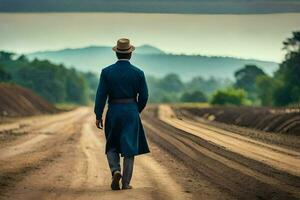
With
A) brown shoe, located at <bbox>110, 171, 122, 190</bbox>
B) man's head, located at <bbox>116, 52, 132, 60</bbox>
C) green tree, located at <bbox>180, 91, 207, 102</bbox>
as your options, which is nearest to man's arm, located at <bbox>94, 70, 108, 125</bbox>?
man's head, located at <bbox>116, 52, 132, 60</bbox>

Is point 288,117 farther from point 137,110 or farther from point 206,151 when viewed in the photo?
point 137,110

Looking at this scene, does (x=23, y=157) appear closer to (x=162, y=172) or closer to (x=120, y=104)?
(x=162, y=172)

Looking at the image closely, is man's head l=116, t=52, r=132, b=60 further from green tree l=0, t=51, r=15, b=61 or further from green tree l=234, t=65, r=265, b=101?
green tree l=234, t=65, r=265, b=101

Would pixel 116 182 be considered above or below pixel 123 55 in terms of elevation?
below

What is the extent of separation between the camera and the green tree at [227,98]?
127m

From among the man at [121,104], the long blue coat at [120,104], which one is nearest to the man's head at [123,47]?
the man at [121,104]

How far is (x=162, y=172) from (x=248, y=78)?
175 m

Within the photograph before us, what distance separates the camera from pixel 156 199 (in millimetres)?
10938

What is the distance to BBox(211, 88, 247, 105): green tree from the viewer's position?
417 feet

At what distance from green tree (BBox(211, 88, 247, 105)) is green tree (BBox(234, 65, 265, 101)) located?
163 ft

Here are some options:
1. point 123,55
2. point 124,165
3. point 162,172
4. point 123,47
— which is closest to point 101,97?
point 123,55

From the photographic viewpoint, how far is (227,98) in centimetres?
13062

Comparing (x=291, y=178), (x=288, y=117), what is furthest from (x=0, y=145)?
(x=288, y=117)

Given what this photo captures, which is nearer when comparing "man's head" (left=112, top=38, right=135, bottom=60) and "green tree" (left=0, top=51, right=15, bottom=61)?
"man's head" (left=112, top=38, right=135, bottom=60)
